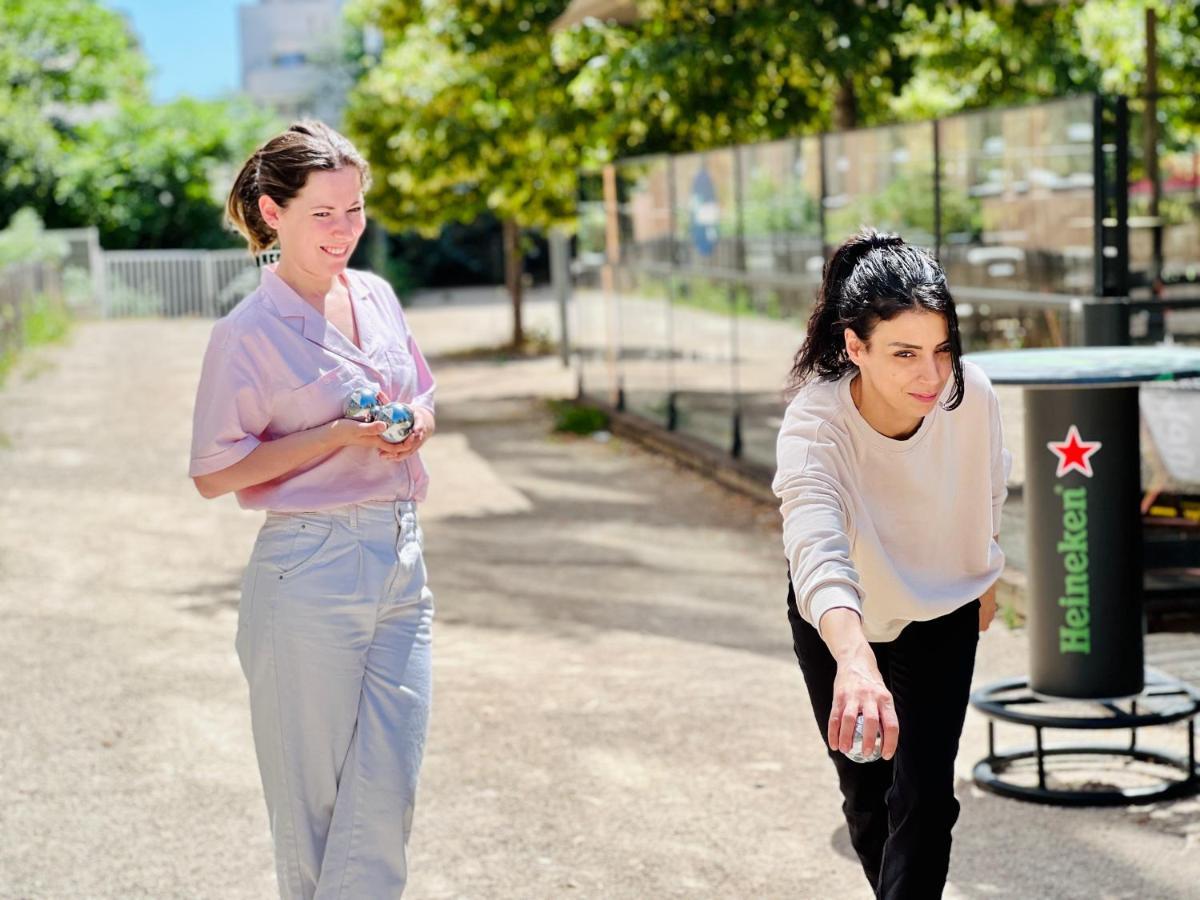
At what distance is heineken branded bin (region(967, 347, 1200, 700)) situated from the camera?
553 cm

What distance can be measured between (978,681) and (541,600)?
2676 millimetres

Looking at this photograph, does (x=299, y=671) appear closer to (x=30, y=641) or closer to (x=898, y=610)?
(x=898, y=610)

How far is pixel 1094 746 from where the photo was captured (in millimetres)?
5961

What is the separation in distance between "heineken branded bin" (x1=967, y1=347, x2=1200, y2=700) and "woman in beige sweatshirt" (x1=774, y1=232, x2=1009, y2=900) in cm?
194

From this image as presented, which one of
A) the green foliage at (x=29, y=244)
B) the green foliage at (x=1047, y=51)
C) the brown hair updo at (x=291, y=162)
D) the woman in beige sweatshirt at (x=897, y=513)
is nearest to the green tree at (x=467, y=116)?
the green foliage at (x=1047, y=51)

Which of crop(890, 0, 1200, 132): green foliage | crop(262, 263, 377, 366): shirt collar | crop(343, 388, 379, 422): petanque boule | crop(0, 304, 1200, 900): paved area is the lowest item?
crop(0, 304, 1200, 900): paved area

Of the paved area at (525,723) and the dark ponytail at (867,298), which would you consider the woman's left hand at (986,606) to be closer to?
the dark ponytail at (867,298)

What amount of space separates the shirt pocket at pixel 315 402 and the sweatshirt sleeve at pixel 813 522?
890mm

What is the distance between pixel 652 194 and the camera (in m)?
15.4

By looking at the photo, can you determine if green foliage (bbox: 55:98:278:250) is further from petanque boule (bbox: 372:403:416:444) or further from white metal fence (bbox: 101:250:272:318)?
petanque boule (bbox: 372:403:416:444)

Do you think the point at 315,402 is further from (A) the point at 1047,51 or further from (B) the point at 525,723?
(A) the point at 1047,51

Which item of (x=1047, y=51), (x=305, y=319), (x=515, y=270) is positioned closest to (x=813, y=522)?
(x=305, y=319)

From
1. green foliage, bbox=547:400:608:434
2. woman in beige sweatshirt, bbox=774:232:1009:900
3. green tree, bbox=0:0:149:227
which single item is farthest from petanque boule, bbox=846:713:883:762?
green tree, bbox=0:0:149:227

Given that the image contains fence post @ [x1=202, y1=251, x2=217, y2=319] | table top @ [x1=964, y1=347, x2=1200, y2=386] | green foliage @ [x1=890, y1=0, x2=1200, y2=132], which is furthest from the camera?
fence post @ [x1=202, y1=251, x2=217, y2=319]
